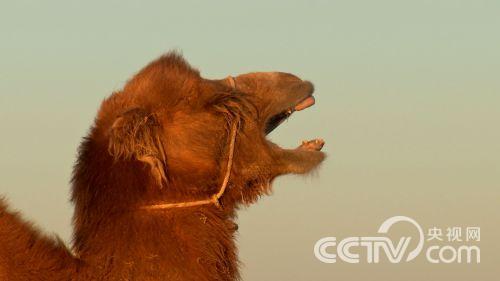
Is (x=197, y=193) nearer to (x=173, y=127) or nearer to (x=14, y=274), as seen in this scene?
(x=173, y=127)

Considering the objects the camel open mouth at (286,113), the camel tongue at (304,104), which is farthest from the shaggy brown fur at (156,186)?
the camel tongue at (304,104)

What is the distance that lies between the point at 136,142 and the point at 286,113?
1287 millimetres

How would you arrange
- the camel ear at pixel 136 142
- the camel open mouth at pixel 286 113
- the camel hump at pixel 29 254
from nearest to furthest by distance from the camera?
the camel hump at pixel 29 254 < the camel ear at pixel 136 142 < the camel open mouth at pixel 286 113

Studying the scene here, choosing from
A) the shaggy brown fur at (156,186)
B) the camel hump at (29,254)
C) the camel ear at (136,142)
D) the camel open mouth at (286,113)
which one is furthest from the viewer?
the camel open mouth at (286,113)

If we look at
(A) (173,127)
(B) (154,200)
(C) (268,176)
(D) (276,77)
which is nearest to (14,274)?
(B) (154,200)

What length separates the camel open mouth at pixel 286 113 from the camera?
6.49 metres

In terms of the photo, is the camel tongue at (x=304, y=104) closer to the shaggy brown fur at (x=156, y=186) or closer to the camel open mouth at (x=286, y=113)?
the camel open mouth at (x=286, y=113)

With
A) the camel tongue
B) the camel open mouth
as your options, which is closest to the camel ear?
the camel open mouth

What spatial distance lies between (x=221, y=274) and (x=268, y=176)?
28.4 inches

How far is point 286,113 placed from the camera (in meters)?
6.55

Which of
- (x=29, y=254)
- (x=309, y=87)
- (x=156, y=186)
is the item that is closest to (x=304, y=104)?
(x=309, y=87)

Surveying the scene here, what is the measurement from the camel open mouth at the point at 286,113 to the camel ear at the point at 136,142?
A: 1036mm

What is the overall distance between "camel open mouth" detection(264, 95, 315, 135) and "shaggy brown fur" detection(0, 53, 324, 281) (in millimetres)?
287

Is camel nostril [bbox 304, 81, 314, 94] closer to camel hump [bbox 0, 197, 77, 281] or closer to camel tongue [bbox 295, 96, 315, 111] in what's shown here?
camel tongue [bbox 295, 96, 315, 111]
